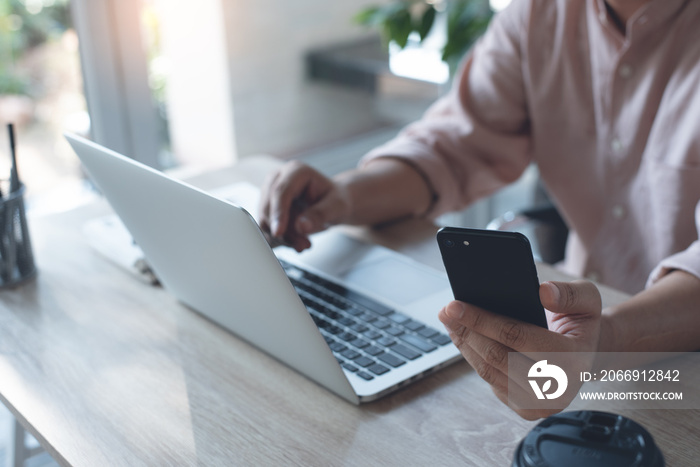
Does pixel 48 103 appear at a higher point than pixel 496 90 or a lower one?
lower

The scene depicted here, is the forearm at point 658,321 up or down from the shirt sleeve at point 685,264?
down

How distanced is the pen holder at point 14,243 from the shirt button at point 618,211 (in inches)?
37.0

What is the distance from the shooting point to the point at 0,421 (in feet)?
5.99

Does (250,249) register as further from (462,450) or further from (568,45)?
(568,45)

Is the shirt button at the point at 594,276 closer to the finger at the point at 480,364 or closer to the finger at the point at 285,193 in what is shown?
the finger at the point at 285,193

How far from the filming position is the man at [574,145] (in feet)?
3.74

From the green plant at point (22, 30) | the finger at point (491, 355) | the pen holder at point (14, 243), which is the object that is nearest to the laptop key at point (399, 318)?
the finger at point (491, 355)

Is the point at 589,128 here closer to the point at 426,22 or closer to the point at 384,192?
the point at 384,192

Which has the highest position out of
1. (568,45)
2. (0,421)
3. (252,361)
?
(568,45)

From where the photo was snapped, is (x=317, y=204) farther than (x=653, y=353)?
Yes

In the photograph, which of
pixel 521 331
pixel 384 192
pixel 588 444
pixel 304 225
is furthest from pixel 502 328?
pixel 384 192

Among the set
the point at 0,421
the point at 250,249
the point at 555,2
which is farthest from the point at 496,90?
the point at 0,421

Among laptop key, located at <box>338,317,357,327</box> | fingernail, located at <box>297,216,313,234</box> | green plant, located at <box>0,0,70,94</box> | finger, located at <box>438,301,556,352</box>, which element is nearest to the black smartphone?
finger, located at <box>438,301,556,352</box>

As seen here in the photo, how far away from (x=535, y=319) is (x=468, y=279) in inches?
2.8
